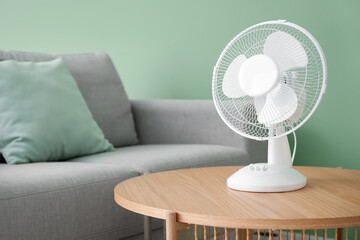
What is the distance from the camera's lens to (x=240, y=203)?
1085 mm

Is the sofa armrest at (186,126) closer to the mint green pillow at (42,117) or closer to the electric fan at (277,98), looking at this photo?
the mint green pillow at (42,117)

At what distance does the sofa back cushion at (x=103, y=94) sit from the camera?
7.63 ft

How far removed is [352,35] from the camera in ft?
7.06

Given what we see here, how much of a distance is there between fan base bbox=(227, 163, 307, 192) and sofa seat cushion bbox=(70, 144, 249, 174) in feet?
1.94

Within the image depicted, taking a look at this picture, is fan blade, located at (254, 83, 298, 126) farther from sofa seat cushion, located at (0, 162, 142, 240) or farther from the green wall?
the green wall

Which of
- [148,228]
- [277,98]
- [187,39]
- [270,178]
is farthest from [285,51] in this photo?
[187,39]

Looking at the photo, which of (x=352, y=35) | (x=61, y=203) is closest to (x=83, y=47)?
(x=352, y=35)

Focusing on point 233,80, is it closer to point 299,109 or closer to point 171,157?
point 299,109

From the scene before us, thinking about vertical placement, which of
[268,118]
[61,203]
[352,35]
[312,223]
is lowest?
[61,203]

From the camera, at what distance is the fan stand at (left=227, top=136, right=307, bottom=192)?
3.90 feet

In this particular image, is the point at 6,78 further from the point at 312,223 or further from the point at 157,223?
the point at 312,223

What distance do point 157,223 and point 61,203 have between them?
1.25 feet

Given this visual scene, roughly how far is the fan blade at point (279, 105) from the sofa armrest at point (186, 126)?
2.97 ft

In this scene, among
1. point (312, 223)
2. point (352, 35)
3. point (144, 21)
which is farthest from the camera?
point (144, 21)
